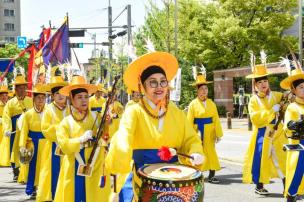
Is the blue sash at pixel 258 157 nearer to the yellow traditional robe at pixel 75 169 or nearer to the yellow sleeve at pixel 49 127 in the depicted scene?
the yellow traditional robe at pixel 75 169

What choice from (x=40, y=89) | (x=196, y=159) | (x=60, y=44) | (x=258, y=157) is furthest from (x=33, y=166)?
(x=196, y=159)

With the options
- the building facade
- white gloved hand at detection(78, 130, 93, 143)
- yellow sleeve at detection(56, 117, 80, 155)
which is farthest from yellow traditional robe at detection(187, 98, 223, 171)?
the building facade

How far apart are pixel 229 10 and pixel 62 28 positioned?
85.5ft

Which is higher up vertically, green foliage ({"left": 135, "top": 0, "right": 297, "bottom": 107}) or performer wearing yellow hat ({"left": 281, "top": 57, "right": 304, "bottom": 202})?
green foliage ({"left": 135, "top": 0, "right": 297, "bottom": 107})

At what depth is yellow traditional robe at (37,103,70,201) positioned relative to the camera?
7.33 meters

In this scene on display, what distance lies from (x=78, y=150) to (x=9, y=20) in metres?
96.1

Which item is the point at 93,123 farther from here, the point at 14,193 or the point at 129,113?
the point at 14,193

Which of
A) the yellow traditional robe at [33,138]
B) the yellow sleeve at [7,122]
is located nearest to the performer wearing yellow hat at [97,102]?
the yellow sleeve at [7,122]

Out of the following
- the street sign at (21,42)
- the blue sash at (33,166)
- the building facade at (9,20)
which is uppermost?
the building facade at (9,20)

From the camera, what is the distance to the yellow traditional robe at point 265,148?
8414mm

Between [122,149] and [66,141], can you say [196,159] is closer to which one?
[122,149]

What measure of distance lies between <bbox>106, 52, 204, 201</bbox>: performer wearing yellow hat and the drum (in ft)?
0.79

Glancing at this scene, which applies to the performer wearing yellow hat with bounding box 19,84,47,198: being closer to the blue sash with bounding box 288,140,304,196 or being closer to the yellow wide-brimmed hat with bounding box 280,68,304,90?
the yellow wide-brimmed hat with bounding box 280,68,304,90

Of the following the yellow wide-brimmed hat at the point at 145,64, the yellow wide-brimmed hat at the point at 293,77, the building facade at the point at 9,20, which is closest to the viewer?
the yellow wide-brimmed hat at the point at 145,64
